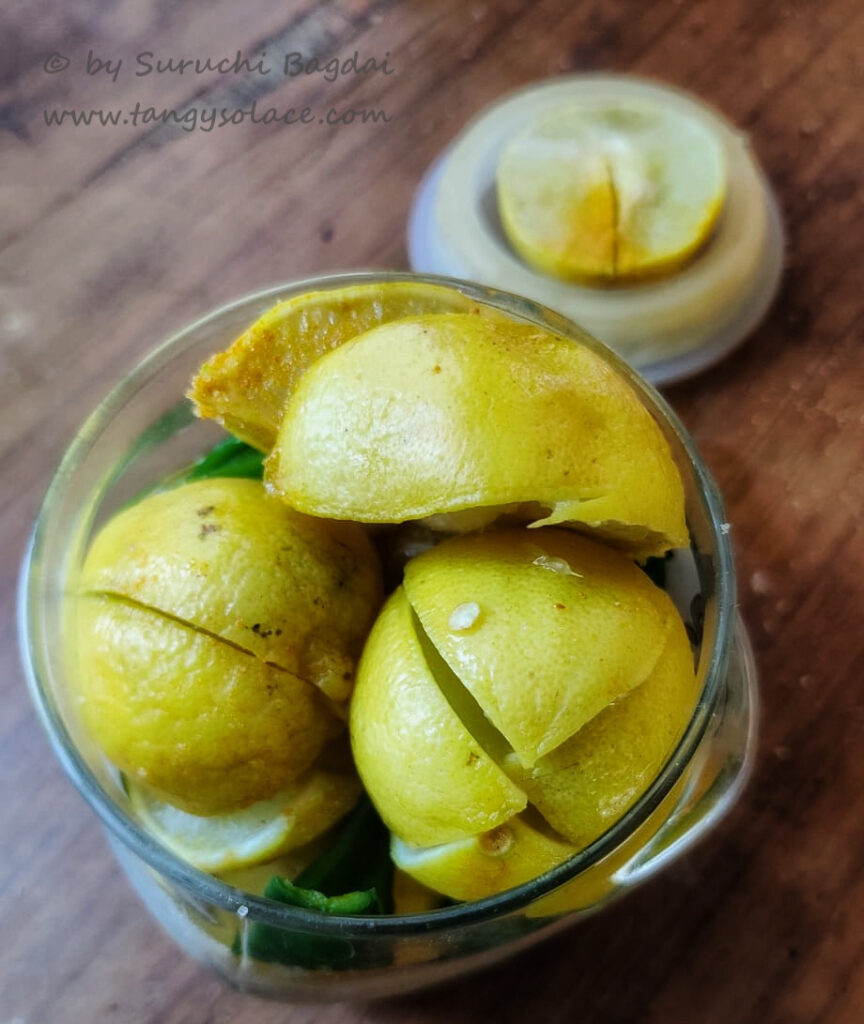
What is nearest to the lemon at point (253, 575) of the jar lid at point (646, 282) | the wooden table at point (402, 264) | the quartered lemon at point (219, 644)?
the quartered lemon at point (219, 644)

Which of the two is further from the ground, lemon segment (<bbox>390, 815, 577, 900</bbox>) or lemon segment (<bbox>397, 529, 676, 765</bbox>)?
lemon segment (<bbox>397, 529, 676, 765</bbox>)

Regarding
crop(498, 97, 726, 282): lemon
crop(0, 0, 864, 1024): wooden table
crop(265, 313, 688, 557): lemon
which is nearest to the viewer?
crop(265, 313, 688, 557): lemon

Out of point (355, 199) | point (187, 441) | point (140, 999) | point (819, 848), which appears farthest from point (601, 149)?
point (140, 999)

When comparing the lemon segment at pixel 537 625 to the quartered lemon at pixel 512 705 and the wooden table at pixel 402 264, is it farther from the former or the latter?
the wooden table at pixel 402 264

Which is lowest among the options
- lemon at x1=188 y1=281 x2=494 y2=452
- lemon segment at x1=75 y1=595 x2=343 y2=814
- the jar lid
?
the jar lid

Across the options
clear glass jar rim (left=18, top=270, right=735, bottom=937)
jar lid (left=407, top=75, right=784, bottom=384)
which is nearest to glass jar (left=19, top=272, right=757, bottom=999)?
clear glass jar rim (left=18, top=270, right=735, bottom=937)

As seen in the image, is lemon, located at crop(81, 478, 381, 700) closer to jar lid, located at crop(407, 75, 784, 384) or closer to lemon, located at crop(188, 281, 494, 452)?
lemon, located at crop(188, 281, 494, 452)

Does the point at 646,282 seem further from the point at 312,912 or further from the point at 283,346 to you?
the point at 312,912
